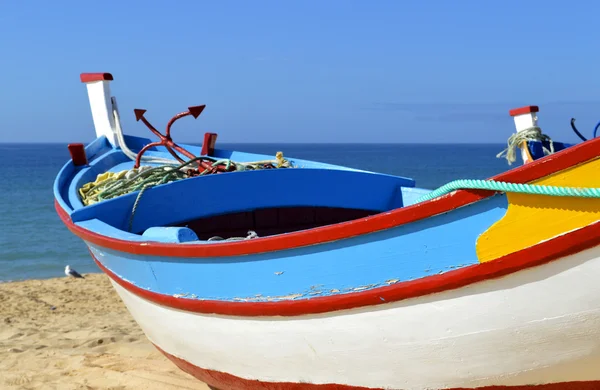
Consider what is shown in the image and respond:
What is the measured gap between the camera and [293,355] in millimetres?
2906

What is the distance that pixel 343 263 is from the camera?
2582 millimetres

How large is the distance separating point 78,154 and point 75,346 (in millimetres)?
1632

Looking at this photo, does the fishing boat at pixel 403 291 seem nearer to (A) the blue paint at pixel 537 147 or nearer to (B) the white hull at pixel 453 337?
(B) the white hull at pixel 453 337

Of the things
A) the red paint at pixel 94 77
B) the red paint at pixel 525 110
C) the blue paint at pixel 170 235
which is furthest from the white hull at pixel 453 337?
the red paint at pixel 94 77

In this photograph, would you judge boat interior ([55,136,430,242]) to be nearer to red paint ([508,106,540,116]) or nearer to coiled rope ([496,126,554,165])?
coiled rope ([496,126,554,165])

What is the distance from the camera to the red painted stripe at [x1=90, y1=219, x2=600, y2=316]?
215cm

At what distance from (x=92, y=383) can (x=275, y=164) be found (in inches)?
80.5

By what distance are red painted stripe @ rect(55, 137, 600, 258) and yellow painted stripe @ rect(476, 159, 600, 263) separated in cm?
4

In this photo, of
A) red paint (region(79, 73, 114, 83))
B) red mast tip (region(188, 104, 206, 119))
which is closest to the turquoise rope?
red mast tip (region(188, 104, 206, 119))

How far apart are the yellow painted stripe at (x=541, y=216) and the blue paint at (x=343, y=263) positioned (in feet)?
0.12

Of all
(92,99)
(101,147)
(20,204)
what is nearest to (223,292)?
(101,147)

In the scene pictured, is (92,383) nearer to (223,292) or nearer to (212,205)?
(212,205)

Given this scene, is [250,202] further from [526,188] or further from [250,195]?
[526,188]

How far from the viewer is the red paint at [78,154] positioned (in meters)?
5.53
